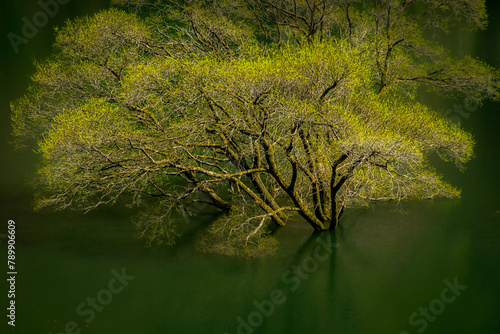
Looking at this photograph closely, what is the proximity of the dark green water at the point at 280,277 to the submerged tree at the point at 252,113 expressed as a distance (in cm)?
59

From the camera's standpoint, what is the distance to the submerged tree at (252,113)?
378 inches

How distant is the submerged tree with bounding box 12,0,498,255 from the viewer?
9594 millimetres

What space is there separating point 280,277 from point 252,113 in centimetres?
262

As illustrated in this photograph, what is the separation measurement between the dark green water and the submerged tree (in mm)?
587

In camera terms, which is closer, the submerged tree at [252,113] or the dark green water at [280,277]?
the dark green water at [280,277]

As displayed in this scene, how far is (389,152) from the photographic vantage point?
9.02 m

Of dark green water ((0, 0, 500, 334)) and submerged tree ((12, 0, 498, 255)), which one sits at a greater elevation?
submerged tree ((12, 0, 498, 255))

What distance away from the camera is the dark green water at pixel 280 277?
8.55m

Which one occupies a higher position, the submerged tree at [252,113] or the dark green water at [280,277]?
the submerged tree at [252,113]

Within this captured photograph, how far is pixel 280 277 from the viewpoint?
9836 mm

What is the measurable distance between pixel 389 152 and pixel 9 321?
5823 mm

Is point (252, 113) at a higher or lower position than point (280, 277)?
higher

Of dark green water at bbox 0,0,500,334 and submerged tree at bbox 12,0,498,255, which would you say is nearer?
dark green water at bbox 0,0,500,334

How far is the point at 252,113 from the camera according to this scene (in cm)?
976
